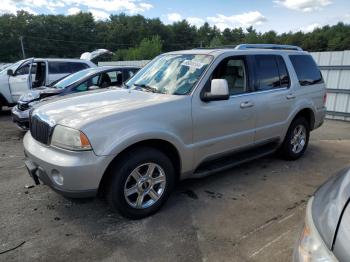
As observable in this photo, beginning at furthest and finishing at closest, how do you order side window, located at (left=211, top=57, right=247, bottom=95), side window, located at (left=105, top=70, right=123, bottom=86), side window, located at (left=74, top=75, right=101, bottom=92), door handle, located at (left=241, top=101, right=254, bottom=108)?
side window, located at (left=105, top=70, right=123, bottom=86) < side window, located at (left=74, top=75, right=101, bottom=92) < door handle, located at (left=241, top=101, right=254, bottom=108) < side window, located at (left=211, top=57, right=247, bottom=95)

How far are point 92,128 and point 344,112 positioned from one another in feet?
30.2

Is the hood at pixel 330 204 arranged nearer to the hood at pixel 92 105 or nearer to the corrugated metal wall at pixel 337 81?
the hood at pixel 92 105

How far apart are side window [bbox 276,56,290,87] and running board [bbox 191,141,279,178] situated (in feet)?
3.21

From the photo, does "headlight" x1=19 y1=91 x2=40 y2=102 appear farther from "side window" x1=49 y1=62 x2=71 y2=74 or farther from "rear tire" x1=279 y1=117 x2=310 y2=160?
"rear tire" x1=279 y1=117 x2=310 y2=160

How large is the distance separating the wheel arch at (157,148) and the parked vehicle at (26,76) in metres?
7.37

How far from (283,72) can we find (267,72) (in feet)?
1.48

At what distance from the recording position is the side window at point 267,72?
4.49 metres

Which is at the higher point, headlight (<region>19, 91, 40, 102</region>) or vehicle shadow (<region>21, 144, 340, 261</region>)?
headlight (<region>19, 91, 40, 102</region>)

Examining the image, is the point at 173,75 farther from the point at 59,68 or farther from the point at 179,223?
the point at 59,68

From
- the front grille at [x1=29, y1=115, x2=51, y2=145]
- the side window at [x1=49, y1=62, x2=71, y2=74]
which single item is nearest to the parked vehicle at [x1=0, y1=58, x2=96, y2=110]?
the side window at [x1=49, y1=62, x2=71, y2=74]

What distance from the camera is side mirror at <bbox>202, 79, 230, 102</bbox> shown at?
11.8 ft

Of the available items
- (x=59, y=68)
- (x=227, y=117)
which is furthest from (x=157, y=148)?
(x=59, y=68)

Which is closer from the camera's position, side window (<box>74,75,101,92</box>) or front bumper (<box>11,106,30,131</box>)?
front bumper (<box>11,106,30,131</box>)

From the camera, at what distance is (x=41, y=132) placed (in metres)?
3.33
